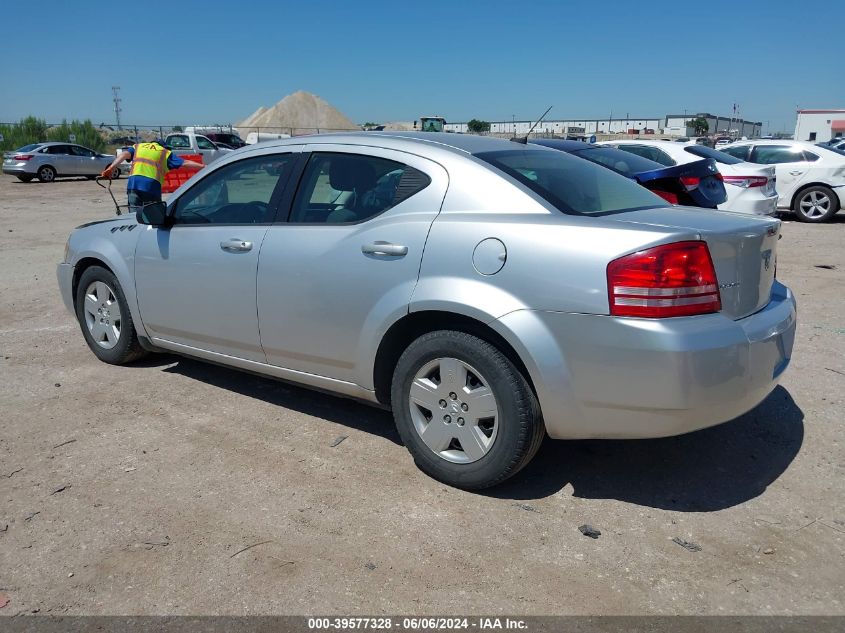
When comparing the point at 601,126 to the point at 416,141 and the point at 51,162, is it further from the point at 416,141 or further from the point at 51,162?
the point at 416,141

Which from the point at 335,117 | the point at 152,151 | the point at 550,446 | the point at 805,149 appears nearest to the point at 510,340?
the point at 550,446

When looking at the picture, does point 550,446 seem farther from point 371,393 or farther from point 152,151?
point 152,151

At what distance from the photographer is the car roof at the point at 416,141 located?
3768mm

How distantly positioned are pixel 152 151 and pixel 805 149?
11877 mm

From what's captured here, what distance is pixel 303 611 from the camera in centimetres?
259

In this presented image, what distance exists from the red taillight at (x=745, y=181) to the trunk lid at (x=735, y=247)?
770 cm

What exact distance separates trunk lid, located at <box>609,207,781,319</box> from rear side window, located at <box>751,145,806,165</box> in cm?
1171

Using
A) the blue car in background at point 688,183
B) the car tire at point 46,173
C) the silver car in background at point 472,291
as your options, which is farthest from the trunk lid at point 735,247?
the car tire at point 46,173

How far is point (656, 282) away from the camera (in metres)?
2.87

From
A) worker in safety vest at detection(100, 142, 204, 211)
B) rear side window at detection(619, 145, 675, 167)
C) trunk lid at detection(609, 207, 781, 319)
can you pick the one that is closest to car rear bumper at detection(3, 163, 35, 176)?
worker in safety vest at detection(100, 142, 204, 211)

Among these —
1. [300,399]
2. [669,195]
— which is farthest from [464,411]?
[669,195]

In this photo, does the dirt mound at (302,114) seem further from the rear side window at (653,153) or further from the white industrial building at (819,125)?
the rear side window at (653,153)

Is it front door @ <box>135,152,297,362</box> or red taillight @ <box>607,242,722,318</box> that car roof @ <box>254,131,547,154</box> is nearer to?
front door @ <box>135,152,297,362</box>

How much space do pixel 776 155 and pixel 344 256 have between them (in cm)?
1287
